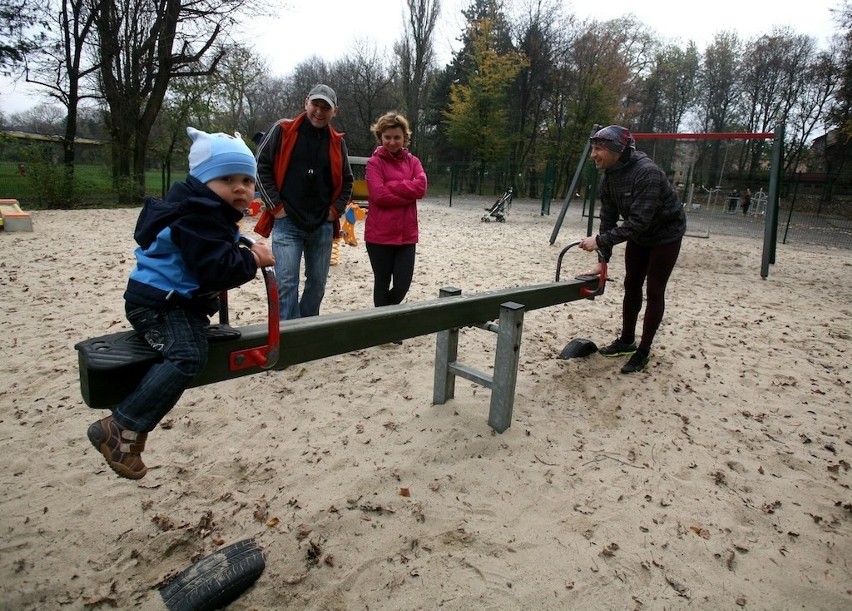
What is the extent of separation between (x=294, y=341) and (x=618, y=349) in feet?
9.52

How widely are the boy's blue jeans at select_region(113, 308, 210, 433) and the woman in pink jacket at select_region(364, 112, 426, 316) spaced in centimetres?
217

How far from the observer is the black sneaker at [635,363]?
3.68 metres

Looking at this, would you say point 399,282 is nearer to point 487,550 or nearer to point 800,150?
point 487,550

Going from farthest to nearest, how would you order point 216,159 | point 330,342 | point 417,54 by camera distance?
1. point 417,54
2. point 330,342
3. point 216,159

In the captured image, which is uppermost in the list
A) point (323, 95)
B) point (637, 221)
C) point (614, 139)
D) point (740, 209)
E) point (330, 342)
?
point (740, 209)

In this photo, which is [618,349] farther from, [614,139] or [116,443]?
[116,443]

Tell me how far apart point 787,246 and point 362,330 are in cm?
1223

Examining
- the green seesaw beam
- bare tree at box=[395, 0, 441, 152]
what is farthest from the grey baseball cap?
bare tree at box=[395, 0, 441, 152]

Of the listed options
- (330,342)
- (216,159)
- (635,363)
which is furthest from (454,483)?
(635,363)

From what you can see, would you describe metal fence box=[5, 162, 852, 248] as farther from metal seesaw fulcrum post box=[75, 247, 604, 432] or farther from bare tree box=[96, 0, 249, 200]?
metal seesaw fulcrum post box=[75, 247, 604, 432]

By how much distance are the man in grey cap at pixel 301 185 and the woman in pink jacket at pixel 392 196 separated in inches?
10.8

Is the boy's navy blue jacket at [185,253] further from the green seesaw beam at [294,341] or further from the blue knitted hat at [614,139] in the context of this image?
the blue knitted hat at [614,139]

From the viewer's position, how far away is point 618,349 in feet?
13.0

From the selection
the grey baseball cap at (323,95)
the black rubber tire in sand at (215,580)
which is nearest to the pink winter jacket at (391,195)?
the grey baseball cap at (323,95)
